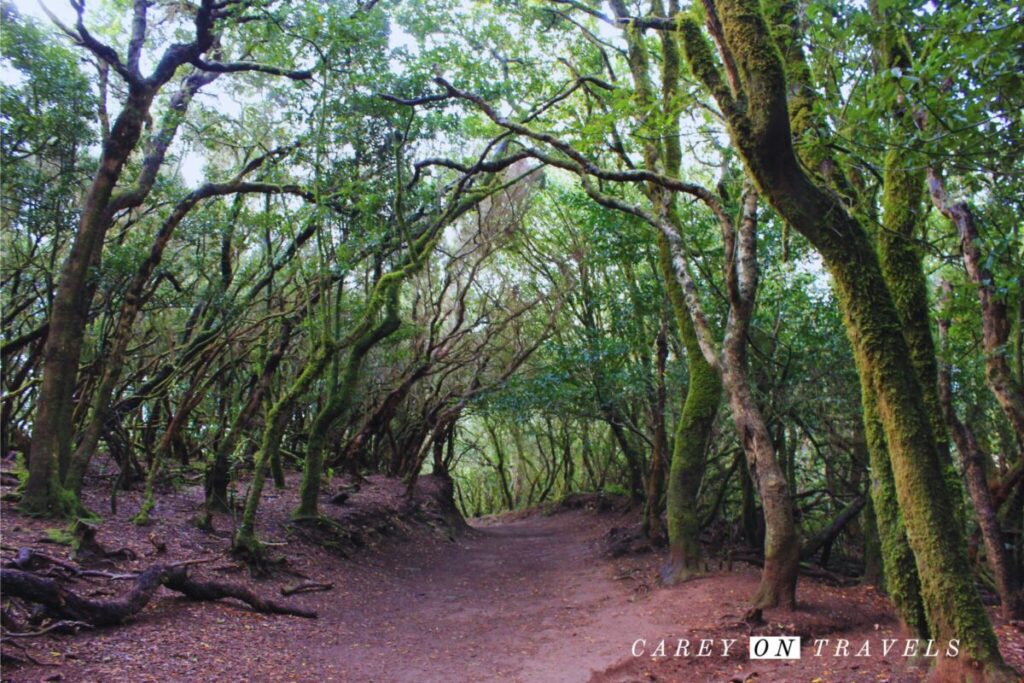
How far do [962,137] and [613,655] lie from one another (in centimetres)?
492

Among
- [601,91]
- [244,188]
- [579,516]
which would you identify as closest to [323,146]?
[244,188]

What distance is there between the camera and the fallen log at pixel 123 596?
4.74 m

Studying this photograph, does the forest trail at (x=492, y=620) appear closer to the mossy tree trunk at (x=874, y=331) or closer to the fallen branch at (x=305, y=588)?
the fallen branch at (x=305, y=588)

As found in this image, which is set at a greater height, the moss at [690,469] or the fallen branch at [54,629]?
the moss at [690,469]

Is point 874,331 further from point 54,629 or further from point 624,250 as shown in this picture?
point 624,250

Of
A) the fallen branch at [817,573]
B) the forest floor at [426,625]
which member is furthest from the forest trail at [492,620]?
the fallen branch at [817,573]

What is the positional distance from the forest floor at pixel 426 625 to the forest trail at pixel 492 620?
0.10 ft

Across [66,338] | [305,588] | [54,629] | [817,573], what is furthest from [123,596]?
[817,573]

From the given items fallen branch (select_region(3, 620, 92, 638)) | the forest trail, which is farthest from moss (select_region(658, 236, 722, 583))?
fallen branch (select_region(3, 620, 92, 638))

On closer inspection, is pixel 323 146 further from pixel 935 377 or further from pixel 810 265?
pixel 935 377

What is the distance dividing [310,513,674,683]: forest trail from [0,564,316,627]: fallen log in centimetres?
96

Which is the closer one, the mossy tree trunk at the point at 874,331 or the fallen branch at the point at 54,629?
the mossy tree trunk at the point at 874,331

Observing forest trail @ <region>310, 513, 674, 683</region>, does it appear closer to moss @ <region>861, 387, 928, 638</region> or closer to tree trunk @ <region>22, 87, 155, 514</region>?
moss @ <region>861, 387, 928, 638</region>

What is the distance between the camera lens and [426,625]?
8078 mm
